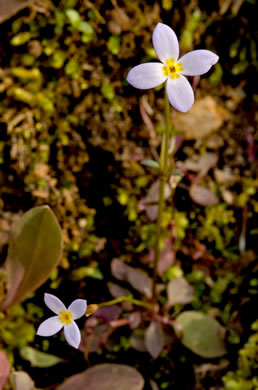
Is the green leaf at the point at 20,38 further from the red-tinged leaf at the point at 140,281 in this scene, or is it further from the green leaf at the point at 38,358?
the green leaf at the point at 38,358

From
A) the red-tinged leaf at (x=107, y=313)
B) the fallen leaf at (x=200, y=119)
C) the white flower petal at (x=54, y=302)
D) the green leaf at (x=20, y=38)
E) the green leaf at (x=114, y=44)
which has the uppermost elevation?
the green leaf at (x=20, y=38)

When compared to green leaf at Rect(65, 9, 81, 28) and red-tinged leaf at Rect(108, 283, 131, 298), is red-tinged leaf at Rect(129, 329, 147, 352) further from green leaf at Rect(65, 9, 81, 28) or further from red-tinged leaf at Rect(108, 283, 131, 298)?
green leaf at Rect(65, 9, 81, 28)

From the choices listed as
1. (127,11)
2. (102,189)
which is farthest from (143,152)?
(127,11)

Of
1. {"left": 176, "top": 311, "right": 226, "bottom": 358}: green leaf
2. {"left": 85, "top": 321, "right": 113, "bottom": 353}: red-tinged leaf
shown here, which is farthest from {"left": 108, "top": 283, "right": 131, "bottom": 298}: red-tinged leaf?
{"left": 176, "top": 311, "right": 226, "bottom": 358}: green leaf

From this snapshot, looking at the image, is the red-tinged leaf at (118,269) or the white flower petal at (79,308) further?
the red-tinged leaf at (118,269)

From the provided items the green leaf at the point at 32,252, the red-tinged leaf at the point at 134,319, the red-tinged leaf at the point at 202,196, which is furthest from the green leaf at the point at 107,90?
the red-tinged leaf at the point at 134,319

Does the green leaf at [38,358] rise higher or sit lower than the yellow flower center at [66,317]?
lower

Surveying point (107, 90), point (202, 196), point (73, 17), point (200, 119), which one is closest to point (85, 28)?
point (73, 17)
